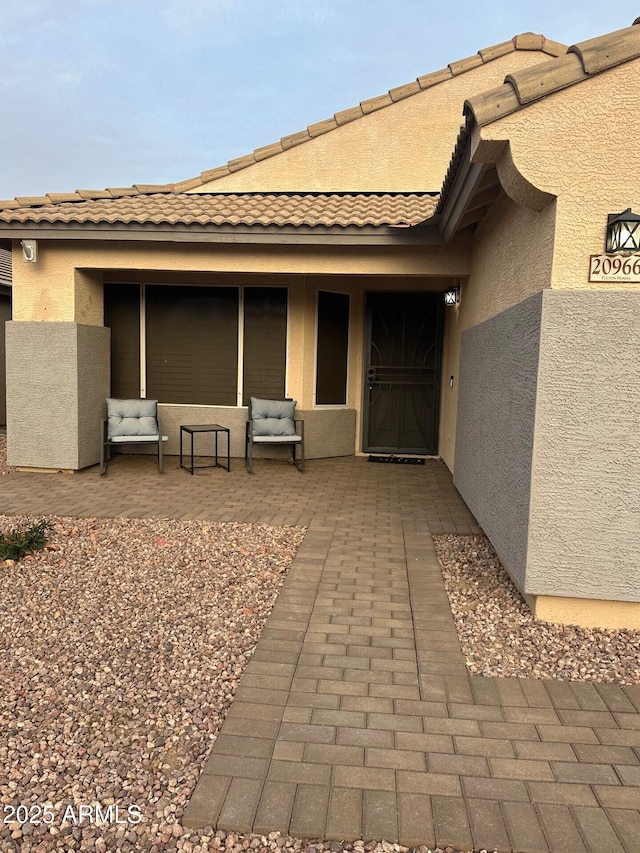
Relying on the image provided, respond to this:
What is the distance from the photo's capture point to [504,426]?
4.41 m

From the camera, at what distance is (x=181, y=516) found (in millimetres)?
5887

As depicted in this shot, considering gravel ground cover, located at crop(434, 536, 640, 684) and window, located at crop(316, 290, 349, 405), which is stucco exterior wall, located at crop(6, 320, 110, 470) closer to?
window, located at crop(316, 290, 349, 405)

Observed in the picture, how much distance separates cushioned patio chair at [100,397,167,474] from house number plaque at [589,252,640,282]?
5870 millimetres

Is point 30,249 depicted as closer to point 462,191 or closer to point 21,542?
point 21,542

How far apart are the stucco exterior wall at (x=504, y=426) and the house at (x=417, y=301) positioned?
30mm

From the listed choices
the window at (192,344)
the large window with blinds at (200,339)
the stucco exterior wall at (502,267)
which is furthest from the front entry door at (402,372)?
the window at (192,344)

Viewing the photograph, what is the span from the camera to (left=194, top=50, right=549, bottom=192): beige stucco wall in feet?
31.0

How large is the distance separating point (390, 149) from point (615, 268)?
7.09 meters

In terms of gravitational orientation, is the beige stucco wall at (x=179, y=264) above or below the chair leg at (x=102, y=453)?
above

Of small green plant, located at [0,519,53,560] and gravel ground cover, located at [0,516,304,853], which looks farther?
small green plant, located at [0,519,53,560]

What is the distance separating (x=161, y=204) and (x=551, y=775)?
817cm

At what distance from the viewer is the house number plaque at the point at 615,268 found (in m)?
3.38

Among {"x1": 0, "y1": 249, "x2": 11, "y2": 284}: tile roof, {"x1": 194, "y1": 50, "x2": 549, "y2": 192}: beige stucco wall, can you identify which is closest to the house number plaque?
{"x1": 194, "y1": 50, "x2": 549, "y2": 192}: beige stucco wall

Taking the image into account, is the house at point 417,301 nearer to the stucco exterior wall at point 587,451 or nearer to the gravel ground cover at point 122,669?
the stucco exterior wall at point 587,451
